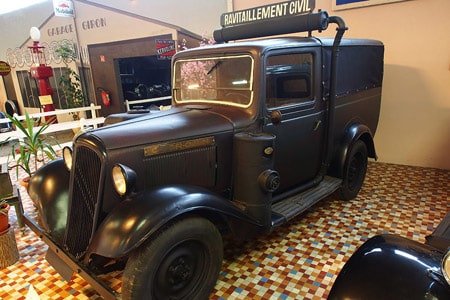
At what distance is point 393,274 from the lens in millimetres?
1292

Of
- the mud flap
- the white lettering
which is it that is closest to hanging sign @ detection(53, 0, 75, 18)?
the white lettering

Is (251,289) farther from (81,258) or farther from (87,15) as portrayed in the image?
(87,15)

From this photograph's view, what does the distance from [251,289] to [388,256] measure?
1.07 metres

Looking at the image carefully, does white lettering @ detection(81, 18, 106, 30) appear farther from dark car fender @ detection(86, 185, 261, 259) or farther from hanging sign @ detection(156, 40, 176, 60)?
dark car fender @ detection(86, 185, 261, 259)

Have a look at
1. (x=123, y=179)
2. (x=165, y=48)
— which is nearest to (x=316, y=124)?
(x=123, y=179)

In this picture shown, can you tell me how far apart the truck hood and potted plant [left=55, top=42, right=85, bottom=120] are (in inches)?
309

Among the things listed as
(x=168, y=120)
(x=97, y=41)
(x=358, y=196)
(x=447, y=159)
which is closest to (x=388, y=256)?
(x=168, y=120)

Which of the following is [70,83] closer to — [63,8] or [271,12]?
[63,8]

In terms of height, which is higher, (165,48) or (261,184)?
(165,48)

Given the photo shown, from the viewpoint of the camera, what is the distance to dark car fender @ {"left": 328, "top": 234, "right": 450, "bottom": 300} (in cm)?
122

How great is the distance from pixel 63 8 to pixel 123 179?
8591 mm

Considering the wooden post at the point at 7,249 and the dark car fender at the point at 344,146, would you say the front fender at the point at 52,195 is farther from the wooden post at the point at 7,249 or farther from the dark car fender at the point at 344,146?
the dark car fender at the point at 344,146

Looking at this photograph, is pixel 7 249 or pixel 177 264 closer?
pixel 177 264

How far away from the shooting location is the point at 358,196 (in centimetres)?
361
